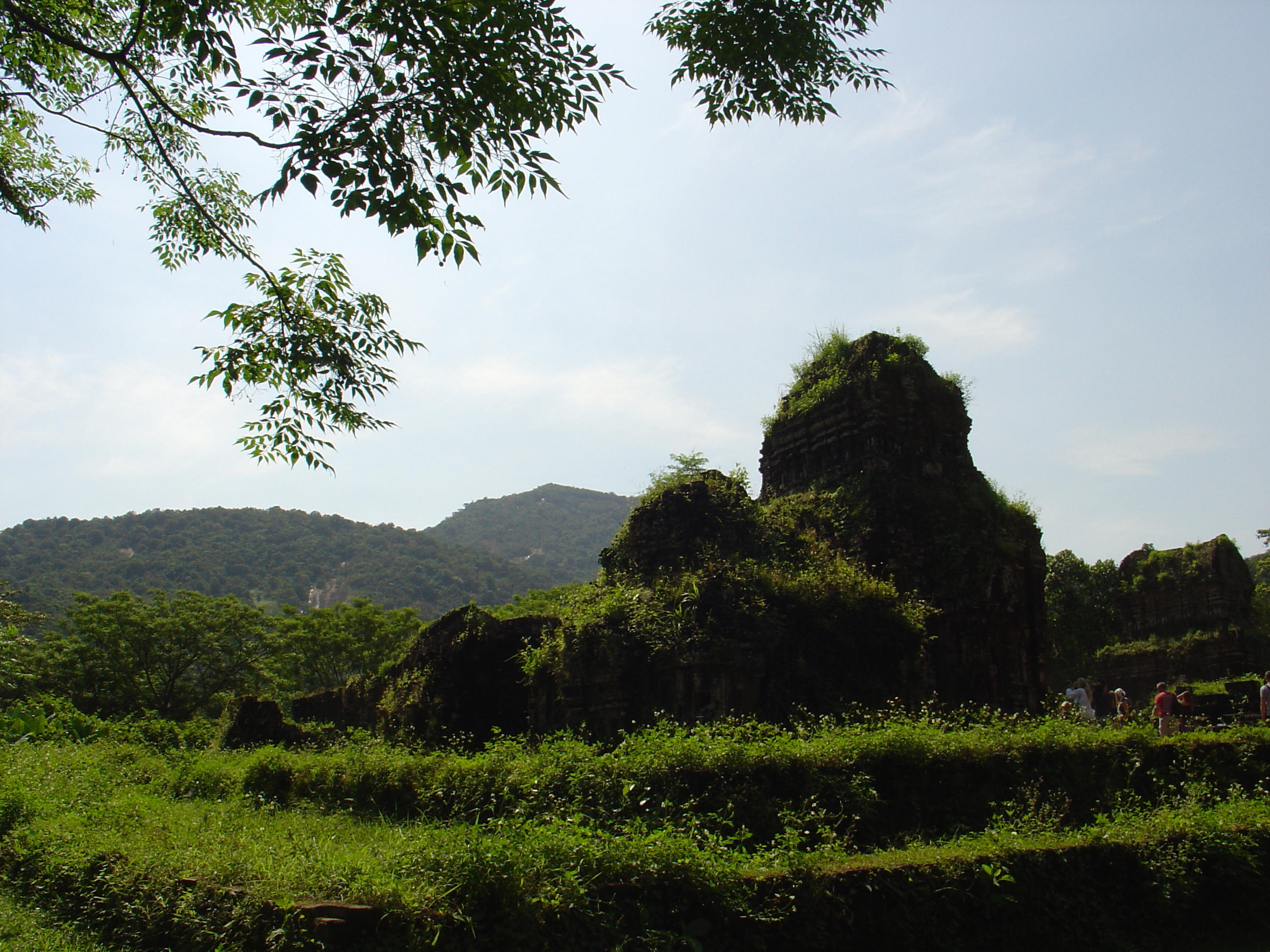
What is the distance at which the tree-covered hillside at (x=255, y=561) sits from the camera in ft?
197

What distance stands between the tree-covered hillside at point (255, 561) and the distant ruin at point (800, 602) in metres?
47.4

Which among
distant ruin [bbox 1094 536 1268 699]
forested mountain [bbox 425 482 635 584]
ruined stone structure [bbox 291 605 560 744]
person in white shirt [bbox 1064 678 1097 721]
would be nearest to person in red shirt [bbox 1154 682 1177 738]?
person in white shirt [bbox 1064 678 1097 721]

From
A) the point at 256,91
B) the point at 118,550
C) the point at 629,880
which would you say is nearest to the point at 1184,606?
the point at 629,880

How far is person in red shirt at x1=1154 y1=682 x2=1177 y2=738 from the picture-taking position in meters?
10.2

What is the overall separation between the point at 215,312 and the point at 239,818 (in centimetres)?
431

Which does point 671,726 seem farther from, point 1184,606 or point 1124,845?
point 1184,606

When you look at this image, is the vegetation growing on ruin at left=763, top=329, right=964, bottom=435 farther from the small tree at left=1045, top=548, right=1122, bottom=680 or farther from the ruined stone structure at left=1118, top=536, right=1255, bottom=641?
the small tree at left=1045, top=548, right=1122, bottom=680

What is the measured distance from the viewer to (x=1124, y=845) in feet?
18.2

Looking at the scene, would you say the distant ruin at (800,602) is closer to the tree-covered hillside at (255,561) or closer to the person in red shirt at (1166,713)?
the person in red shirt at (1166,713)

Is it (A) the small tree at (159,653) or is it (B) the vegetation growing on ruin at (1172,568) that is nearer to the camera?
(B) the vegetation growing on ruin at (1172,568)

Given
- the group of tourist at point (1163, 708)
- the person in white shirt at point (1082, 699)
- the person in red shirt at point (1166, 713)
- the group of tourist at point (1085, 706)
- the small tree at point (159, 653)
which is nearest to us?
the group of tourist at point (1085, 706)

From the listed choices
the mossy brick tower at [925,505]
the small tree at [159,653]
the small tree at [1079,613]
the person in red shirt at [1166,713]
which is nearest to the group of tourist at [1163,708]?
the person in red shirt at [1166,713]

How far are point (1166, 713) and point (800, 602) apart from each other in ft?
16.4

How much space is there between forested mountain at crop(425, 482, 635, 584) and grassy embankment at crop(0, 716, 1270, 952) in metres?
101
